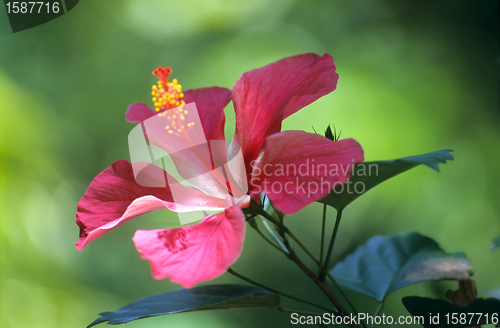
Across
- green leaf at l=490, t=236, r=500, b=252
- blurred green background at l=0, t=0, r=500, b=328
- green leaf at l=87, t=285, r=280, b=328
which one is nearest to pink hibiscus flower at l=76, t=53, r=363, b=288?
green leaf at l=87, t=285, r=280, b=328

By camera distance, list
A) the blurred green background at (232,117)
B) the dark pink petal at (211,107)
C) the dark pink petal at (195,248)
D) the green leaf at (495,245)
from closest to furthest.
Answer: the dark pink petal at (195,248) < the green leaf at (495,245) < the dark pink petal at (211,107) < the blurred green background at (232,117)

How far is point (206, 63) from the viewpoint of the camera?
204 centimetres

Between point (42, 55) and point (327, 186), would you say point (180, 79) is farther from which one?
point (327, 186)

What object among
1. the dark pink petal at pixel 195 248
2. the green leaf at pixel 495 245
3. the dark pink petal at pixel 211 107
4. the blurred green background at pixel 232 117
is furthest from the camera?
the blurred green background at pixel 232 117

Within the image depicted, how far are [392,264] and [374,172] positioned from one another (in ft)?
1.39

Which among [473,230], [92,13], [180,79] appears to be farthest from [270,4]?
[473,230]

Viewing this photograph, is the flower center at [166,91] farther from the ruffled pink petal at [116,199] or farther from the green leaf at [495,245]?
the green leaf at [495,245]

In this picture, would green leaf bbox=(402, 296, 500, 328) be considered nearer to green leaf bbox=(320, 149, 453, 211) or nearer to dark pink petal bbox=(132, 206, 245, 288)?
green leaf bbox=(320, 149, 453, 211)

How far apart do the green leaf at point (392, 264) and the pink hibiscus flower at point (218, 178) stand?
13.3 inches

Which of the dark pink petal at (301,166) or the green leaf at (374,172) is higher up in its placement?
the dark pink petal at (301,166)

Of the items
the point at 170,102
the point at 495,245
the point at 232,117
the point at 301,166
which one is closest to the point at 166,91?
the point at 170,102

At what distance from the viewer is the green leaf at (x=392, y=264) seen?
2.28 ft

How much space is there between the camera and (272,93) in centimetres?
56

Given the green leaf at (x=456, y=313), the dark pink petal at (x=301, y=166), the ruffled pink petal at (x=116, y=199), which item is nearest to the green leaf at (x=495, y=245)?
the green leaf at (x=456, y=313)
